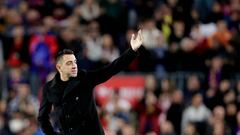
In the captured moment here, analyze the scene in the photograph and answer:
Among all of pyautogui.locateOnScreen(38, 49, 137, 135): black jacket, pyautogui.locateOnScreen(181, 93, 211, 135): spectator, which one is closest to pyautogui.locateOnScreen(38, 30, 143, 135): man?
pyautogui.locateOnScreen(38, 49, 137, 135): black jacket

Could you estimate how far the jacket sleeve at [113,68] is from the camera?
33.0 feet

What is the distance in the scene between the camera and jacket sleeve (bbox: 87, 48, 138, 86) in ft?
33.0

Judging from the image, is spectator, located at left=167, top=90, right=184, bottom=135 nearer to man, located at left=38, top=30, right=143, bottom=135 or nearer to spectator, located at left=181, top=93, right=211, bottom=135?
spectator, located at left=181, top=93, right=211, bottom=135

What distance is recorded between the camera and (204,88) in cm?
1841

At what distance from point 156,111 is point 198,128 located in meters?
1.34

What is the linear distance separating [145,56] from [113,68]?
30.0 ft

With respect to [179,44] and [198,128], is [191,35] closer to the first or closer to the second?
[179,44]

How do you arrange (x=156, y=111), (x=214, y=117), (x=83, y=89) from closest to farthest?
1. (x=83, y=89)
2. (x=214, y=117)
3. (x=156, y=111)

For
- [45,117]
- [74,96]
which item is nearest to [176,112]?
[45,117]

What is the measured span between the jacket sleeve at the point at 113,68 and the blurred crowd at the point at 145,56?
222 inches

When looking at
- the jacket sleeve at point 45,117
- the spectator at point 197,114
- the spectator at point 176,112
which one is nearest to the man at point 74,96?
the jacket sleeve at point 45,117

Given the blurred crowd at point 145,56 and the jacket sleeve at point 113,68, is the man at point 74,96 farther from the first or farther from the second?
the blurred crowd at point 145,56

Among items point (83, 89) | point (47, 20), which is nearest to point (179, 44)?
point (47, 20)

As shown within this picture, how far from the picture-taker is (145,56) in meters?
19.3
